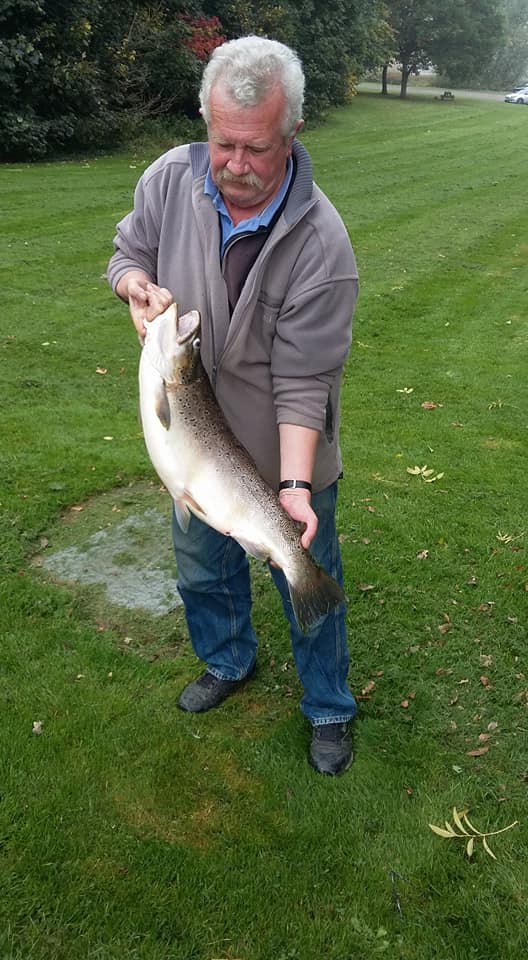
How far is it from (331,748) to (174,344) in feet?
6.14

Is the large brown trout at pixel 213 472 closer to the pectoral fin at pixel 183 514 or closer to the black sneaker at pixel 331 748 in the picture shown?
the pectoral fin at pixel 183 514

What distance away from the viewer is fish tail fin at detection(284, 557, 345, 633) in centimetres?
279

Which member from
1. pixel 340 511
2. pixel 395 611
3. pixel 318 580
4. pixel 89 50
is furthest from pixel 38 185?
pixel 318 580

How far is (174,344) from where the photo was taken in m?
2.65

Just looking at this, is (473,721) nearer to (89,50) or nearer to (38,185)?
(38,185)

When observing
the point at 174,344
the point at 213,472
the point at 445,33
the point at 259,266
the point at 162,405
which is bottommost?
the point at 445,33

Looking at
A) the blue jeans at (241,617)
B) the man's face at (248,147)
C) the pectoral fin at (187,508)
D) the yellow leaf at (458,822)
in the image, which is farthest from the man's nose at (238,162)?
the yellow leaf at (458,822)

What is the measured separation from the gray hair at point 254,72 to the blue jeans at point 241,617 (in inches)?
54.9

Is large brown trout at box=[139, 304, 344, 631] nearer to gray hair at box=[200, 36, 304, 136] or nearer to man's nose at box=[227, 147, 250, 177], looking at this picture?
man's nose at box=[227, 147, 250, 177]

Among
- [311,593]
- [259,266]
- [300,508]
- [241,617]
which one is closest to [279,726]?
[241,617]

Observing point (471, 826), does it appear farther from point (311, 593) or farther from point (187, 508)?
point (187, 508)

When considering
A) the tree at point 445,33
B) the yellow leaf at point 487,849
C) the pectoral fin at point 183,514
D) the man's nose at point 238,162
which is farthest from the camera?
the tree at point 445,33

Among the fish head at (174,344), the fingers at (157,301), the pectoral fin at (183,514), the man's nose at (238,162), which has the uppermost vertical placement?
the man's nose at (238,162)

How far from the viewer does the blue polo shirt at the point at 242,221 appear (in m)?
2.76
